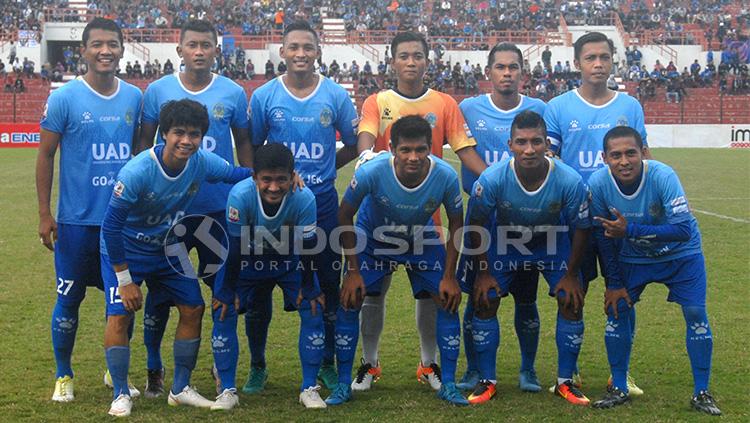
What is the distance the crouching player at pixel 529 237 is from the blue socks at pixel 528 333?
28 cm

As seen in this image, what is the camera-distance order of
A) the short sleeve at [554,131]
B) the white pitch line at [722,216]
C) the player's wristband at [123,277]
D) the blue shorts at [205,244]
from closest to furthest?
the player's wristband at [123,277]
the blue shorts at [205,244]
the short sleeve at [554,131]
the white pitch line at [722,216]

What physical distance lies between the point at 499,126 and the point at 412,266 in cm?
136

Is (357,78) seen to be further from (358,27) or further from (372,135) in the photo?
(372,135)

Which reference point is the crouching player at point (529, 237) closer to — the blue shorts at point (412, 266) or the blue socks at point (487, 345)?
the blue socks at point (487, 345)

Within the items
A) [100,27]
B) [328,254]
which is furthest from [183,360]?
[100,27]

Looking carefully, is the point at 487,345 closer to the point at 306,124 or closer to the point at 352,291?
the point at 352,291

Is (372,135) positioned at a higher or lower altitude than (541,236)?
higher

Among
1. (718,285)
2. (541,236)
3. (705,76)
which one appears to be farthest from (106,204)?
(705,76)

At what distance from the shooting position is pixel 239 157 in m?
7.27

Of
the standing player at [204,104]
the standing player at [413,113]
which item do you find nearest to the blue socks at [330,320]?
the standing player at [413,113]

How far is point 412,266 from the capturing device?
21.6 feet

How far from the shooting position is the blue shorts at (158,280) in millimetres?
6109

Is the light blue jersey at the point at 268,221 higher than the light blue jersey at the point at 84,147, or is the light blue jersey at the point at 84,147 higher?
the light blue jersey at the point at 84,147

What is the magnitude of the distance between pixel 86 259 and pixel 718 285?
696cm
